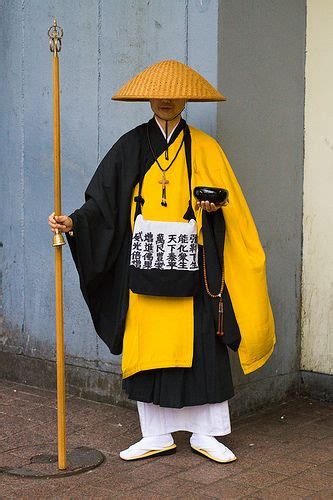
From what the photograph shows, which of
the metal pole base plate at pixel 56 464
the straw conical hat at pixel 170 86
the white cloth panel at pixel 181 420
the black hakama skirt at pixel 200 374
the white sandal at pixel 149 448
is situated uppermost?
the straw conical hat at pixel 170 86

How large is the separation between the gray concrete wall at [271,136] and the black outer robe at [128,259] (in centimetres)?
64

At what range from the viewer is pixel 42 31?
6.54 m

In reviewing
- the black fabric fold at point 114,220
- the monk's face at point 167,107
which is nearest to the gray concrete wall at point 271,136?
the monk's face at point 167,107

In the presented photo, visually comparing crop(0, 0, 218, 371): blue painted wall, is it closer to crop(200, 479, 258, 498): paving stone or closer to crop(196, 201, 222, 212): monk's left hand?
crop(196, 201, 222, 212): monk's left hand

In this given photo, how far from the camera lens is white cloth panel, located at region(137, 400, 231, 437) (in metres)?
5.34

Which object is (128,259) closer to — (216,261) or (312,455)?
(216,261)

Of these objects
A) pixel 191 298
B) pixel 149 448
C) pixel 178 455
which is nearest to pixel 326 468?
pixel 178 455

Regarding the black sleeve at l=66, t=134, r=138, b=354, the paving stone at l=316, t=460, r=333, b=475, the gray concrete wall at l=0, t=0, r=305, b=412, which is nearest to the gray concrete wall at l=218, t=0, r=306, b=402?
the gray concrete wall at l=0, t=0, r=305, b=412

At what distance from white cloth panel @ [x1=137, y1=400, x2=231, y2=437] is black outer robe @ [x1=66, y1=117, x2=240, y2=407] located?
0.42 feet

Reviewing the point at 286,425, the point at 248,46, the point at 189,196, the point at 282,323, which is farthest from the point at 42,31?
the point at 286,425

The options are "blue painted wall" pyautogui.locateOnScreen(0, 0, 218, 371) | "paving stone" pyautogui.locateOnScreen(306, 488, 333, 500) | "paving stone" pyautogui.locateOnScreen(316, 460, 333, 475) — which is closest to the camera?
"paving stone" pyautogui.locateOnScreen(306, 488, 333, 500)

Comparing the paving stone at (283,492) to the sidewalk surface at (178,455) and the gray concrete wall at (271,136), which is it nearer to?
the sidewalk surface at (178,455)

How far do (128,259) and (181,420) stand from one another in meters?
0.93

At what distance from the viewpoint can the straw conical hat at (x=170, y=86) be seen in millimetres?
4996
